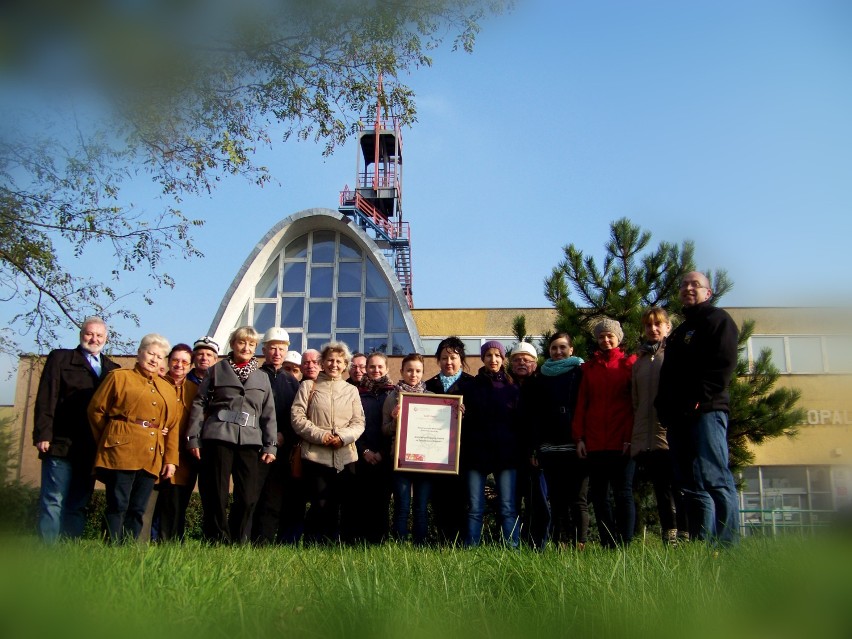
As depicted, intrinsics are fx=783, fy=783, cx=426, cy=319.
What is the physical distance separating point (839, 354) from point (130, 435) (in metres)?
5.50

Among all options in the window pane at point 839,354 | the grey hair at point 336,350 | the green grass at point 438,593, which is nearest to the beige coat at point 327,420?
the grey hair at point 336,350

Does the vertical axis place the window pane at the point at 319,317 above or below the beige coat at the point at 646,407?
above

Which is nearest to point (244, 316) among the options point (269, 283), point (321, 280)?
point (269, 283)

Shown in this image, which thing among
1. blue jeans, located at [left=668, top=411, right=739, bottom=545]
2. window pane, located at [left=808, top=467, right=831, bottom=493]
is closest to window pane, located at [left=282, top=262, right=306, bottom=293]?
blue jeans, located at [left=668, top=411, right=739, bottom=545]

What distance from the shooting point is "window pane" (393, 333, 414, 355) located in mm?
23859

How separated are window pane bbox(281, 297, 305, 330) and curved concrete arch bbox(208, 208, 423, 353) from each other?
1178 millimetres

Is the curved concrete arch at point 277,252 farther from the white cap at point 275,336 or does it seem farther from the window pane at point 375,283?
the white cap at point 275,336

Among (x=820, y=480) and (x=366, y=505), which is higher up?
(x=820, y=480)

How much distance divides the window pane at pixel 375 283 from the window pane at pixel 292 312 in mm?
2229

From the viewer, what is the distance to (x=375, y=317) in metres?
24.7

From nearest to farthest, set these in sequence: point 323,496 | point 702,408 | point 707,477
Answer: point 707,477 < point 702,408 < point 323,496

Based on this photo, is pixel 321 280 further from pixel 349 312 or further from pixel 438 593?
pixel 438 593

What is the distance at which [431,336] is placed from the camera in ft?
99.7

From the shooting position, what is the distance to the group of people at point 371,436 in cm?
527
